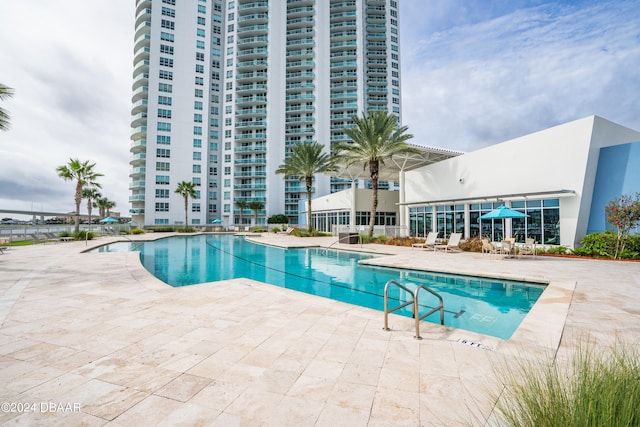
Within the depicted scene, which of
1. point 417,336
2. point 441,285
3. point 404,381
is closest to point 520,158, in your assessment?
point 441,285

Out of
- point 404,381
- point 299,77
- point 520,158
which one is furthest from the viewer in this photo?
point 299,77

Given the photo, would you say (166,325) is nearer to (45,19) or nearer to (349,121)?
(45,19)

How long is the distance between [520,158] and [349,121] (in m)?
42.0

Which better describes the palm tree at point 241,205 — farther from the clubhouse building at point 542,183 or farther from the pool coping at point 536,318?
the pool coping at point 536,318

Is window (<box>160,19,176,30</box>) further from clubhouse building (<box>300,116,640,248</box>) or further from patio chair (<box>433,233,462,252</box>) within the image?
patio chair (<box>433,233,462,252</box>)

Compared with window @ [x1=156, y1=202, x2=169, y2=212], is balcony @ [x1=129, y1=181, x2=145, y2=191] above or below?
above

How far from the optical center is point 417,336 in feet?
13.4

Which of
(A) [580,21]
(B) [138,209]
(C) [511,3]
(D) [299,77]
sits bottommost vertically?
(B) [138,209]

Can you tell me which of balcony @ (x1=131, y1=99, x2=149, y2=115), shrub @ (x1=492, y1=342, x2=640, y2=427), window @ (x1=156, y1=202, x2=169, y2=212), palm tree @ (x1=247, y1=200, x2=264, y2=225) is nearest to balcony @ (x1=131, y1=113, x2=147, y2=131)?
balcony @ (x1=131, y1=99, x2=149, y2=115)

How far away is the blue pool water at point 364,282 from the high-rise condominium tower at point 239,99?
36.6m

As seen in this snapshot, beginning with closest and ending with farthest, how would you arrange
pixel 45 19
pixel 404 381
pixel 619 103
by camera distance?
pixel 404 381 → pixel 45 19 → pixel 619 103

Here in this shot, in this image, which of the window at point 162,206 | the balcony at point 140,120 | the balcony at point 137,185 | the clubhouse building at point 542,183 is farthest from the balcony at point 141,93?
the clubhouse building at point 542,183

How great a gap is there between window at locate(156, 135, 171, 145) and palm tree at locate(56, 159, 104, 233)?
77.5ft

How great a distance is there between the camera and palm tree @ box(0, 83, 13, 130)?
11921 mm
